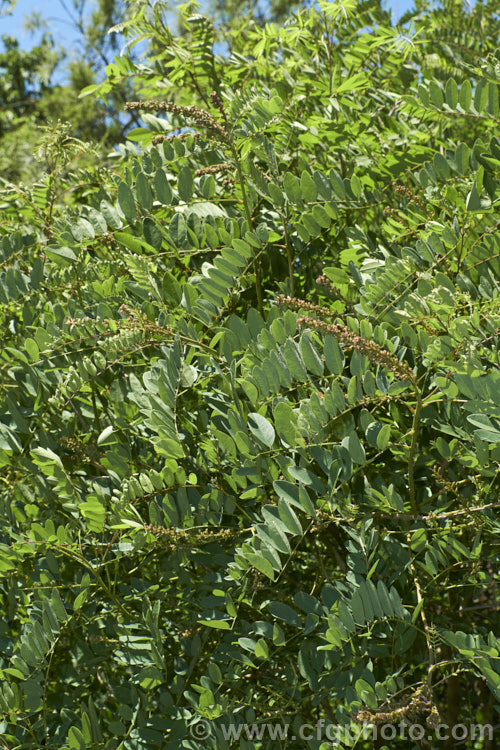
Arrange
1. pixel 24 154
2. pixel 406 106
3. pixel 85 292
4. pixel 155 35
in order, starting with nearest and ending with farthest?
pixel 85 292 < pixel 406 106 < pixel 155 35 < pixel 24 154

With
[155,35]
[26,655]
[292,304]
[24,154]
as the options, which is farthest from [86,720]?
[24,154]

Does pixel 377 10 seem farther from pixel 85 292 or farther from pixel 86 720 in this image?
pixel 86 720

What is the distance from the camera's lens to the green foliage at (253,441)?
3.14 feet

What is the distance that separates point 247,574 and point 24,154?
747 centimetres

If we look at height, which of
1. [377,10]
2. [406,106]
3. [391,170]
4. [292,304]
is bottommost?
[292,304]

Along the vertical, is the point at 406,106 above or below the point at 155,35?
below

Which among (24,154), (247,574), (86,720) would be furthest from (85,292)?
(24,154)

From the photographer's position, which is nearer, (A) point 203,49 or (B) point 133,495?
(B) point 133,495

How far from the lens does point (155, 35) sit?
1.58 m

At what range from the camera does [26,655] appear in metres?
1.03

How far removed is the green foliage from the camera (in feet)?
3.14

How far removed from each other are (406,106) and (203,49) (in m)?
0.55

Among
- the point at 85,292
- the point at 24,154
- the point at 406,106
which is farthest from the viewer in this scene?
the point at 24,154

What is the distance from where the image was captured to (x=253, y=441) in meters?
1.00
